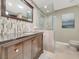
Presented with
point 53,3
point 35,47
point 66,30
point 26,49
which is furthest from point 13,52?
point 66,30

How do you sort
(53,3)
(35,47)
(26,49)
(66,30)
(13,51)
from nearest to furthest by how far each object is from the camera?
1. (13,51)
2. (26,49)
3. (35,47)
4. (53,3)
5. (66,30)

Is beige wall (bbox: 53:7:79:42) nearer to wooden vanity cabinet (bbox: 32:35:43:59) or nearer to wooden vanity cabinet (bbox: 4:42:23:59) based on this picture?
wooden vanity cabinet (bbox: 32:35:43:59)

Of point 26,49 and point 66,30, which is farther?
point 66,30

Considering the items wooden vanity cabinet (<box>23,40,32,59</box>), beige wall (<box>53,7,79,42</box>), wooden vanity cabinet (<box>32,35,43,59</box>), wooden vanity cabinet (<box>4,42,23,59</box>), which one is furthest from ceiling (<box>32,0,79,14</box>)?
wooden vanity cabinet (<box>4,42,23,59</box>)

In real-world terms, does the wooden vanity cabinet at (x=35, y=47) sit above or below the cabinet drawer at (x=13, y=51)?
below

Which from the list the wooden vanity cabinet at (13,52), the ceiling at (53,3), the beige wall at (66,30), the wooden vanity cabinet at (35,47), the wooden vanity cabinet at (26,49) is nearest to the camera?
the wooden vanity cabinet at (13,52)

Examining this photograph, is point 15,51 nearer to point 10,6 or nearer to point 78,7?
point 10,6

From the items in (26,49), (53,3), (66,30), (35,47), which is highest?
(53,3)

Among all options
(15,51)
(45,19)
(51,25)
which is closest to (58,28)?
(51,25)

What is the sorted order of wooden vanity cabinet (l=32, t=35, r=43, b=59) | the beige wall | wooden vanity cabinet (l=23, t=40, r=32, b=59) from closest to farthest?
wooden vanity cabinet (l=23, t=40, r=32, b=59) → wooden vanity cabinet (l=32, t=35, r=43, b=59) → the beige wall

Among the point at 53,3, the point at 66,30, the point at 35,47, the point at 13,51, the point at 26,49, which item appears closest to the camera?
the point at 13,51

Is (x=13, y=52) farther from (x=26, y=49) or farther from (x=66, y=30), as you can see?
(x=66, y=30)

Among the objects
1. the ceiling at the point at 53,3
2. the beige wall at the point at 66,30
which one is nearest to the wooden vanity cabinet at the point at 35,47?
the ceiling at the point at 53,3

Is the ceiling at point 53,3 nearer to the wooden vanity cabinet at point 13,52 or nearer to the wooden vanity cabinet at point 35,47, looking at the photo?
the wooden vanity cabinet at point 35,47
